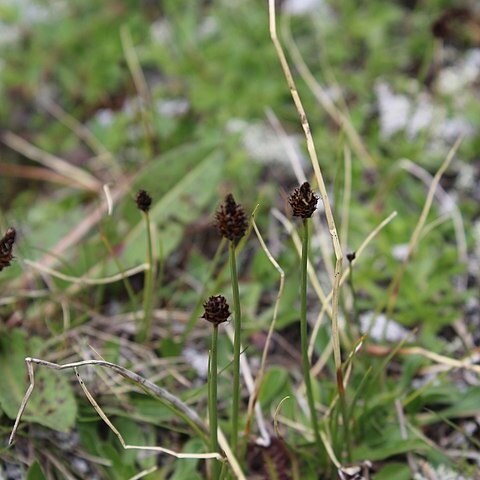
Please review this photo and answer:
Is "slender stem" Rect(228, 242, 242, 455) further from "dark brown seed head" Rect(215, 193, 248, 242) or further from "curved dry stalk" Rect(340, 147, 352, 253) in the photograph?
"curved dry stalk" Rect(340, 147, 352, 253)

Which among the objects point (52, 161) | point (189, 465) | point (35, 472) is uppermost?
point (52, 161)

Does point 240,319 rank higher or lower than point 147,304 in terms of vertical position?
lower

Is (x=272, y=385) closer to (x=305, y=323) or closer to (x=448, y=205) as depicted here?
(x=305, y=323)

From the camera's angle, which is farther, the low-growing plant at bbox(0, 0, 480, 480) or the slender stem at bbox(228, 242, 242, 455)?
the low-growing plant at bbox(0, 0, 480, 480)

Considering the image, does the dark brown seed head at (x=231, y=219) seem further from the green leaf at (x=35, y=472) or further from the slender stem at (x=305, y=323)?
the green leaf at (x=35, y=472)

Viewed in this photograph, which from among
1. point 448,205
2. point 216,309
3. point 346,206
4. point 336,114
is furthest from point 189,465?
point 336,114

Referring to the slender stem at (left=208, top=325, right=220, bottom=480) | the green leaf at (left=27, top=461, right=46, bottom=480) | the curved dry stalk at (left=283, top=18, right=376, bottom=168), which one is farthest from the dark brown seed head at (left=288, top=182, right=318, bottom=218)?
the curved dry stalk at (left=283, top=18, right=376, bottom=168)
